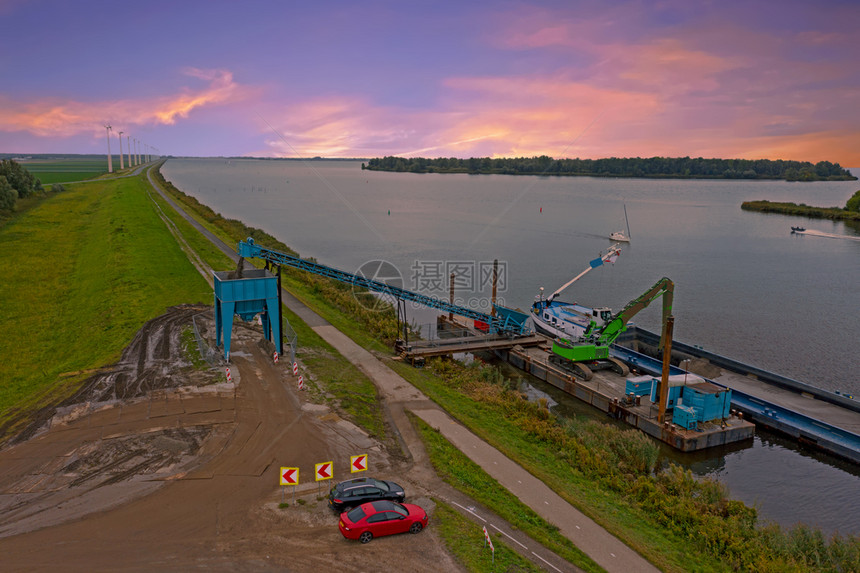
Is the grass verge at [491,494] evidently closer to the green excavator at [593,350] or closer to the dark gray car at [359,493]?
the dark gray car at [359,493]

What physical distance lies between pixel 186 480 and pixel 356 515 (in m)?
7.23

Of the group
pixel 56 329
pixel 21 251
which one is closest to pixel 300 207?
pixel 21 251

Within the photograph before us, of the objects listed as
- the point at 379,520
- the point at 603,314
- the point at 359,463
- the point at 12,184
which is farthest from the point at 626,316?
the point at 12,184

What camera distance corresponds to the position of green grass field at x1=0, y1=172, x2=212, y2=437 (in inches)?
1184

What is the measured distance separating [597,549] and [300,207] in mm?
138258

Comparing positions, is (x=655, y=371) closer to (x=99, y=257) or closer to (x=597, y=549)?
(x=597, y=549)

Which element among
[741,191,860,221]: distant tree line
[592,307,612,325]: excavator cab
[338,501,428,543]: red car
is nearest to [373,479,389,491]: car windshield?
[338,501,428,543]: red car

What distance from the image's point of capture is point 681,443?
28.4 m

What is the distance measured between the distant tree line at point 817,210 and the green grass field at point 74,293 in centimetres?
15189

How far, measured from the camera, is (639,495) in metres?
21.8

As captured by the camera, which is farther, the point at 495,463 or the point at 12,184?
the point at 12,184

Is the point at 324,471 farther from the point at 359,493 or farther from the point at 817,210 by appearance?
the point at 817,210

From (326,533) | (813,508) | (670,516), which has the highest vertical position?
(326,533)

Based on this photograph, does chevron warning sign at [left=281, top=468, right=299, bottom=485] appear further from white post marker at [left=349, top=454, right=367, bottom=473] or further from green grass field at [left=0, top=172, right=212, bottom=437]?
green grass field at [left=0, top=172, right=212, bottom=437]
